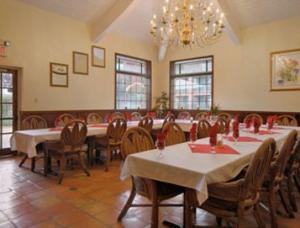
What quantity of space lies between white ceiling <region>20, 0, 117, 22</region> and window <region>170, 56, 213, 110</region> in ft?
10.7

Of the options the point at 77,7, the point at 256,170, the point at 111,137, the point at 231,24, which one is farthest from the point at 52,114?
the point at 256,170

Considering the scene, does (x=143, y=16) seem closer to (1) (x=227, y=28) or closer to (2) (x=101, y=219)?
(1) (x=227, y=28)

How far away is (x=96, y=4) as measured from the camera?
6066 millimetres

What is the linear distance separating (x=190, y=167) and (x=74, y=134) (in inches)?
101

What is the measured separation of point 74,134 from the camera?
12.9 ft

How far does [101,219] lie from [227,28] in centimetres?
582

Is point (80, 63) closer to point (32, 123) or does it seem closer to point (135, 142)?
point (32, 123)

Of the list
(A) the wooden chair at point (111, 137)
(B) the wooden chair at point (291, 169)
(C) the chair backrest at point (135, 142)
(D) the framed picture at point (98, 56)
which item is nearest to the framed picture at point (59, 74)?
(D) the framed picture at point (98, 56)

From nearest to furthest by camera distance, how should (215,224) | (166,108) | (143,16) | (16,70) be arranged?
(215,224), (16,70), (143,16), (166,108)

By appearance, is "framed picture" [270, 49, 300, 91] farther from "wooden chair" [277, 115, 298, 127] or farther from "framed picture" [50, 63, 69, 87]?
"framed picture" [50, 63, 69, 87]

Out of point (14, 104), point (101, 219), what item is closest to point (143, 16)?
point (14, 104)

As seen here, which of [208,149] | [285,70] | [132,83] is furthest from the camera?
[132,83]

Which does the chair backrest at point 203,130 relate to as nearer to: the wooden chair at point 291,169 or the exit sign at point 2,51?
the wooden chair at point 291,169

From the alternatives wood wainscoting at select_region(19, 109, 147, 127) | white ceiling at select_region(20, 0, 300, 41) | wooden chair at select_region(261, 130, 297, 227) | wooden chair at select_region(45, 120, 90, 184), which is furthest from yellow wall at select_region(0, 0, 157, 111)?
wooden chair at select_region(261, 130, 297, 227)
